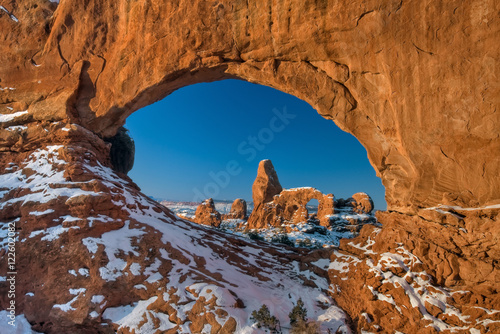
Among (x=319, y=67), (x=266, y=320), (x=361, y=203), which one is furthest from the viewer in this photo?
(x=361, y=203)

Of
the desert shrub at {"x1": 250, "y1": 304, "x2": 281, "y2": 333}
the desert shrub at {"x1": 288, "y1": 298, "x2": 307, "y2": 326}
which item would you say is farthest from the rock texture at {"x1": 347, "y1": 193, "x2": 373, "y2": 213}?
the desert shrub at {"x1": 250, "y1": 304, "x2": 281, "y2": 333}

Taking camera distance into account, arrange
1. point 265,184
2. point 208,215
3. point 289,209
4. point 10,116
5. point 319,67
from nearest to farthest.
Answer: point 319,67 → point 10,116 → point 208,215 → point 289,209 → point 265,184

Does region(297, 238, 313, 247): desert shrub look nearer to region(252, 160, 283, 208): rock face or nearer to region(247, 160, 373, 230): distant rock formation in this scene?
region(247, 160, 373, 230): distant rock formation

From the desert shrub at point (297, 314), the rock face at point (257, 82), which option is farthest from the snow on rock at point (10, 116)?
the desert shrub at point (297, 314)

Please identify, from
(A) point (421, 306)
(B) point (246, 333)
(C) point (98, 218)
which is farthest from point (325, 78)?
(C) point (98, 218)

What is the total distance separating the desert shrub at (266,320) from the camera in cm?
650

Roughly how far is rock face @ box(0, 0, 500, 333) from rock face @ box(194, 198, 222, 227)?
1144 inches

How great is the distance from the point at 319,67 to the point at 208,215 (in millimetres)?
34443

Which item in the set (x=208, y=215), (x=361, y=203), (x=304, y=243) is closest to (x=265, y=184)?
(x=208, y=215)

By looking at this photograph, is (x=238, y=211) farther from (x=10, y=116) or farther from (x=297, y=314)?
(x=297, y=314)

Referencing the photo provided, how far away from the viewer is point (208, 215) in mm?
40750

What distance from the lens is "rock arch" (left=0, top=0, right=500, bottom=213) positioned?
23.5 feet

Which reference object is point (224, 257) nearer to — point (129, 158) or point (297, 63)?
point (297, 63)

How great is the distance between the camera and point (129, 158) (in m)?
19.1
